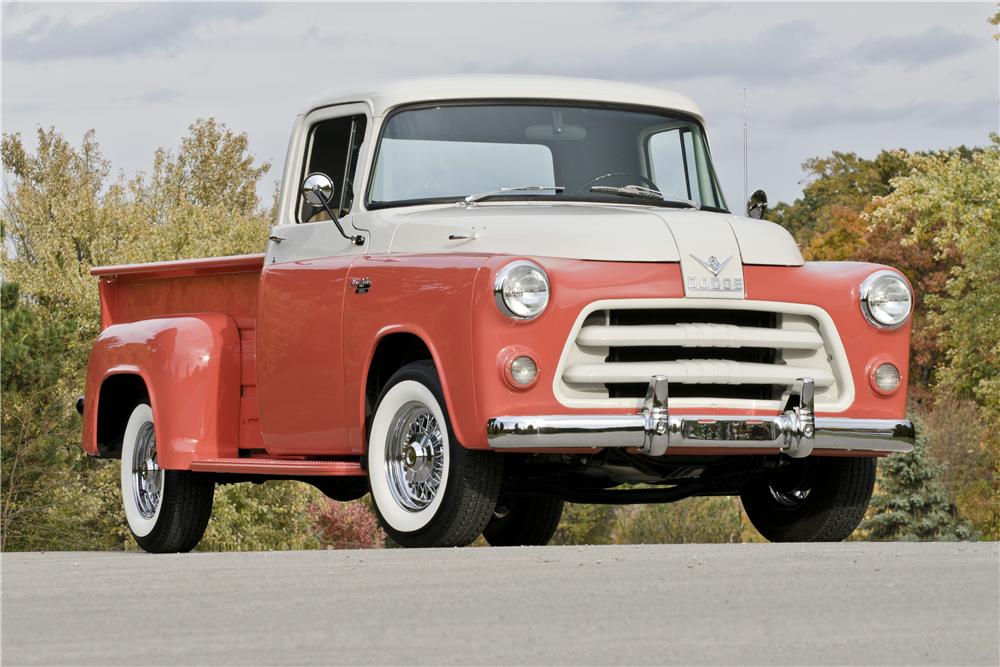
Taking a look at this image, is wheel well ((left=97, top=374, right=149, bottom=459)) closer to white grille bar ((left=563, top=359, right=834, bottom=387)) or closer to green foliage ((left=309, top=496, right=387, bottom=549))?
white grille bar ((left=563, top=359, right=834, bottom=387))

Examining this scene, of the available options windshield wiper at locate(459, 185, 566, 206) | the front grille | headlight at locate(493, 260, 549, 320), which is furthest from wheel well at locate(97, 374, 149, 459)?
the front grille

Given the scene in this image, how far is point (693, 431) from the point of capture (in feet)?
27.6

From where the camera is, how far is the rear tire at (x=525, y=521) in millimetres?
12453

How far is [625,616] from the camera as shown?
575 cm

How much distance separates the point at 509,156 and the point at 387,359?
1.31 m

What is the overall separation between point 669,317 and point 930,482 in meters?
32.7

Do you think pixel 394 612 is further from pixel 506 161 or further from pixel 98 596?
pixel 506 161

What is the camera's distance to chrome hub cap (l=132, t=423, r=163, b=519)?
11.1 metres

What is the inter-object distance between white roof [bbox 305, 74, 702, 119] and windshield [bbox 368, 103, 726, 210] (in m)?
0.06

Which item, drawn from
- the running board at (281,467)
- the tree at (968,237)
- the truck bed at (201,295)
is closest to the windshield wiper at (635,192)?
the running board at (281,467)

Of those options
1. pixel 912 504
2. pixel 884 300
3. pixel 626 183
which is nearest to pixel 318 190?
pixel 626 183

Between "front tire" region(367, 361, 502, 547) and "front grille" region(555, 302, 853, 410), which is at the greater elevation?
"front grille" region(555, 302, 853, 410)

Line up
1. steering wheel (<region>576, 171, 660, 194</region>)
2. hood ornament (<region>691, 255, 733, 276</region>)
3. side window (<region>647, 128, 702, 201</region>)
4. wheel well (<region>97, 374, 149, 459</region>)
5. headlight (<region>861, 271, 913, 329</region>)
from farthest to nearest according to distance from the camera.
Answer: wheel well (<region>97, 374, 149, 459</region>) → side window (<region>647, 128, 702, 201</region>) → steering wheel (<region>576, 171, 660, 194</region>) → headlight (<region>861, 271, 913, 329</region>) → hood ornament (<region>691, 255, 733, 276</region>)

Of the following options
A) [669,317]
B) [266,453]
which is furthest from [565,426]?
[266,453]
